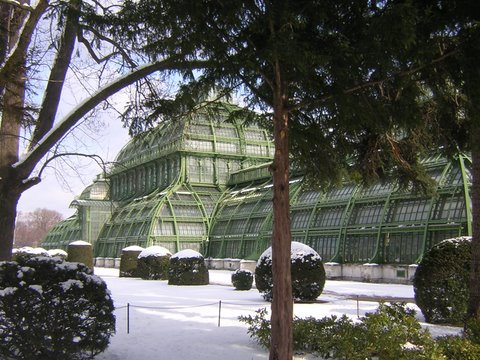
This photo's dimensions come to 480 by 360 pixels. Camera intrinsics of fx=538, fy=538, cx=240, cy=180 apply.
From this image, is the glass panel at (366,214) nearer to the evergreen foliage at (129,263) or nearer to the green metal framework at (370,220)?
the green metal framework at (370,220)

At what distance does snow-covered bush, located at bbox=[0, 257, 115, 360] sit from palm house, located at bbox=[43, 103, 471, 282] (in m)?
12.4

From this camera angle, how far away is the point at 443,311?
11977 millimetres

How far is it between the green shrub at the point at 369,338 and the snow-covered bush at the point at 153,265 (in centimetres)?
2240

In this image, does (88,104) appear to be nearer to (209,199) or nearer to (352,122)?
(352,122)

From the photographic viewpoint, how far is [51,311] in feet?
24.6

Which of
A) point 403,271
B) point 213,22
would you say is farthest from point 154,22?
point 403,271

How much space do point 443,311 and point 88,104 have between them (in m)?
8.72

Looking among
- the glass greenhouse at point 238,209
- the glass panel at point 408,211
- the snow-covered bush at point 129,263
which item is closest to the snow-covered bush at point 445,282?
the glass greenhouse at point 238,209

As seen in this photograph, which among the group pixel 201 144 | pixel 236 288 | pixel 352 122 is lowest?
pixel 236 288

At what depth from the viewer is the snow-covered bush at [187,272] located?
26.2 m

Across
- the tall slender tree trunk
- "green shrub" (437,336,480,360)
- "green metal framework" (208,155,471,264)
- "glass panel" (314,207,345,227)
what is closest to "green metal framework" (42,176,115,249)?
"green metal framework" (208,155,471,264)

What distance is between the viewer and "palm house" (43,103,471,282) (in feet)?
90.0

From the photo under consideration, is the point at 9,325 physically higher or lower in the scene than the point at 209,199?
lower

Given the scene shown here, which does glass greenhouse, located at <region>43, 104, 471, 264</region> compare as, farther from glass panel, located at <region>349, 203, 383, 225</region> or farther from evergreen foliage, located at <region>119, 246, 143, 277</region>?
evergreen foliage, located at <region>119, 246, 143, 277</region>
